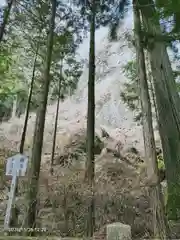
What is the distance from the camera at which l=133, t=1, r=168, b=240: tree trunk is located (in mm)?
3742

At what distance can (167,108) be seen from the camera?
5992mm

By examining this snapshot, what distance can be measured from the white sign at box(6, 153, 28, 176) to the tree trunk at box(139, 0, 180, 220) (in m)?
2.66

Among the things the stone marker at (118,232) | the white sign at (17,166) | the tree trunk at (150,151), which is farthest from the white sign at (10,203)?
the tree trunk at (150,151)

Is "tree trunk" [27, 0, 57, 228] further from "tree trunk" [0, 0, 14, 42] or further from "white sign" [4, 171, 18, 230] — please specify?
"tree trunk" [0, 0, 14, 42]

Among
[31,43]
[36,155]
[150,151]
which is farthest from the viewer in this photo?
[31,43]

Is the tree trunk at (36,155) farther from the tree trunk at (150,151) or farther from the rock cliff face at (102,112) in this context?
the rock cliff face at (102,112)

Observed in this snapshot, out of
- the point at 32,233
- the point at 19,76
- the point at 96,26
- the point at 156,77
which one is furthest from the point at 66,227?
the point at 19,76

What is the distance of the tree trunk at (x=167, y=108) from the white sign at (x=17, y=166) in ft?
8.73

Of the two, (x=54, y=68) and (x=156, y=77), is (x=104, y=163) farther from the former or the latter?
(x=156, y=77)

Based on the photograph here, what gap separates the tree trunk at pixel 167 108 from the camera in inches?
213

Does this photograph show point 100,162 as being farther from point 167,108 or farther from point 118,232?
point 118,232

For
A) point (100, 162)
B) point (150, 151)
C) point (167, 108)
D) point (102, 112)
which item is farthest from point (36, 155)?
point (102, 112)

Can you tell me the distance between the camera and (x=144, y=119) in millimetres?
4602

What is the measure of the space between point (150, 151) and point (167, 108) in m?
2.00
